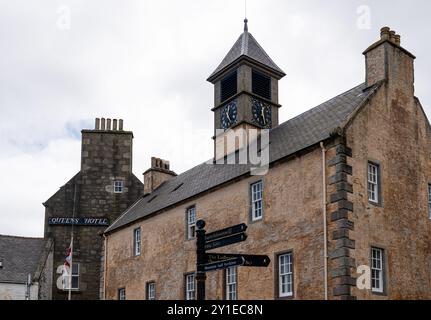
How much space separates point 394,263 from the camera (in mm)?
21375

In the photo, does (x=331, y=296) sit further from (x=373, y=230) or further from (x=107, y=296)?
(x=107, y=296)

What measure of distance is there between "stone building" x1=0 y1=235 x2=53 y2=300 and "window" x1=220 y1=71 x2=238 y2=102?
16794 millimetres

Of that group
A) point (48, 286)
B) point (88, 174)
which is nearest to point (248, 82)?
point (88, 174)

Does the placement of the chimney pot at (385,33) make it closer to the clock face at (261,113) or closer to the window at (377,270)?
the window at (377,270)

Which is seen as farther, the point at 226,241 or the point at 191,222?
the point at 191,222

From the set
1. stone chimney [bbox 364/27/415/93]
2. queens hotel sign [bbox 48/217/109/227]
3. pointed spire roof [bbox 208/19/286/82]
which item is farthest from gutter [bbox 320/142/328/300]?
queens hotel sign [bbox 48/217/109/227]

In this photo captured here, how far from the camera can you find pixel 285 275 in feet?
72.3

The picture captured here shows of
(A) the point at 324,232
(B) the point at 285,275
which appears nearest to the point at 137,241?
(B) the point at 285,275

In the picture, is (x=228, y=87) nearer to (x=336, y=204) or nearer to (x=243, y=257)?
(x=336, y=204)

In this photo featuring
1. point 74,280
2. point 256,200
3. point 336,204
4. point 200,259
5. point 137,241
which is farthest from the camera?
point 74,280

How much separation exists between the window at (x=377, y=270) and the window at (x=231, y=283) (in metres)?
5.85

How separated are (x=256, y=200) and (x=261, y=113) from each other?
338 inches

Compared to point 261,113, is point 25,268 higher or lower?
lower
